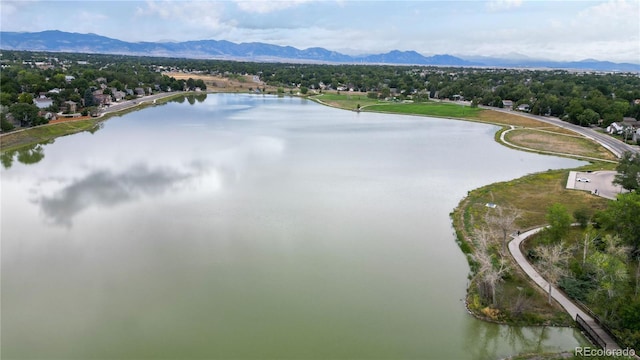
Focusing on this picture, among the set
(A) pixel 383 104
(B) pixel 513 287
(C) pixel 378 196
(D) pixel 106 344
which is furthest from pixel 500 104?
(D) pixel 106 344

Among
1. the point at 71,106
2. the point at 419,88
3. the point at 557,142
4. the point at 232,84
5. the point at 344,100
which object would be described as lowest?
the point at 71,106

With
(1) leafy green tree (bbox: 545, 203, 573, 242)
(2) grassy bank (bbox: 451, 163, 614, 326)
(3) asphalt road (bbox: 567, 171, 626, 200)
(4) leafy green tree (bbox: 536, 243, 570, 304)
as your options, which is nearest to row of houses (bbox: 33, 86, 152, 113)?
(2) grassy bank (bbox: 451, 163, 614, 326)

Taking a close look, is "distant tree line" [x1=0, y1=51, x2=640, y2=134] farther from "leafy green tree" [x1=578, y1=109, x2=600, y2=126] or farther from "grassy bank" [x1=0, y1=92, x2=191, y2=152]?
"grassy bank" [x1=0, y1=92, x2=191, y2=152]

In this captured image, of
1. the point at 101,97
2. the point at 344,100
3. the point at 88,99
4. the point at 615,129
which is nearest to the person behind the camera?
the point at 615,129

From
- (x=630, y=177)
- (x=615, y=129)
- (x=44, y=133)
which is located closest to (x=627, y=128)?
(x=615, y=129)

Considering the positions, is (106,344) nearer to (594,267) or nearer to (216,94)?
(594,267)

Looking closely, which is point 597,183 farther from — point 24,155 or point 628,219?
point 24,155
